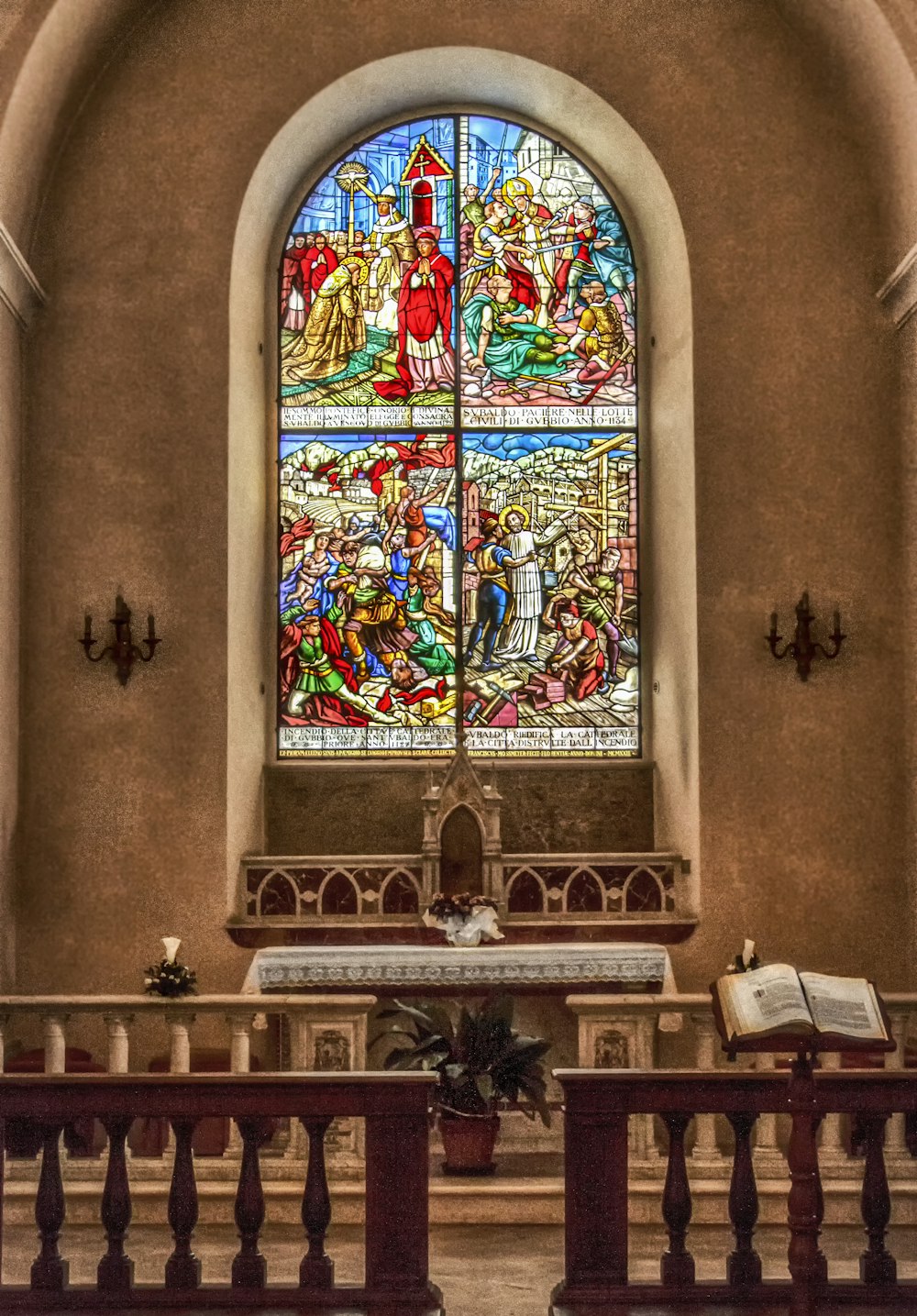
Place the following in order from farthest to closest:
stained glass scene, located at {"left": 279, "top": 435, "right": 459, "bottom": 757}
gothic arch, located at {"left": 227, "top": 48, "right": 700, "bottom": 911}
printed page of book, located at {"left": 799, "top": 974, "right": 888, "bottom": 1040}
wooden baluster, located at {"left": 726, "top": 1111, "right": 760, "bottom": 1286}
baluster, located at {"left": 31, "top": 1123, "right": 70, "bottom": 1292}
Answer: stained glass scene, located at {"left": 279, "top": 435, "right": 459, "bottom": 757} → gothic arch, located at {"left": 227, "top": 48, "right": 700, "bottom": 911} → wooden baluster, located at {"left": 726, "top": 1111, "right": 760, "bottom": 1286} → baluster, located at {"left": 31, "top": 1123, "right": 70, "bottom": 1292} → printed page of book, located at {"left": 799, "top": 974, "right": 888, "bottom": 1040}

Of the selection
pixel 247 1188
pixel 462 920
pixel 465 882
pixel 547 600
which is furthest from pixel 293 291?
pixel 247 1188

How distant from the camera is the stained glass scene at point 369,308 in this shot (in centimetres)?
1045

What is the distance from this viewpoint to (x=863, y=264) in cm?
948

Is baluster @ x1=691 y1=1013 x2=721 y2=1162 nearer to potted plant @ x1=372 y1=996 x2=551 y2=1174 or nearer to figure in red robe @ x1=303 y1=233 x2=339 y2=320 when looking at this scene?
potted plant @ x1=372 y1=996 x2=551 y2=1174

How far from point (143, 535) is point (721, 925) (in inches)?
156

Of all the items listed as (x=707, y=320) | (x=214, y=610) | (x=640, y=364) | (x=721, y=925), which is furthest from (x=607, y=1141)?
(x=640, y=364)

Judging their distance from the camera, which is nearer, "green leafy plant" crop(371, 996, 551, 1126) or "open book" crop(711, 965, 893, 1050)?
"open book" crop(711, 965, 893, 1050)

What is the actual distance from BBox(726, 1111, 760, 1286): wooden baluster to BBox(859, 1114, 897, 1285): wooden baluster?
1.04 ft

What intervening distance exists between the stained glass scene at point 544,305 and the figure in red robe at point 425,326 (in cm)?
11

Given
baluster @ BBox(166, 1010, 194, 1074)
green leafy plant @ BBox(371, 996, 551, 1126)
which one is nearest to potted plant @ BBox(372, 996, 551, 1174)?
green leafy plant @ BBox(371, 996, 551, 1126)

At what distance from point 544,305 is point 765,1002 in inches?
268

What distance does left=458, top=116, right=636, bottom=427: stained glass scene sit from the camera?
34.3 feet

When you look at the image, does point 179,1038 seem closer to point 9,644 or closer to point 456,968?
point 456,968

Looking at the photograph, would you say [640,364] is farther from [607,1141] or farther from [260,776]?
[607,1141]
